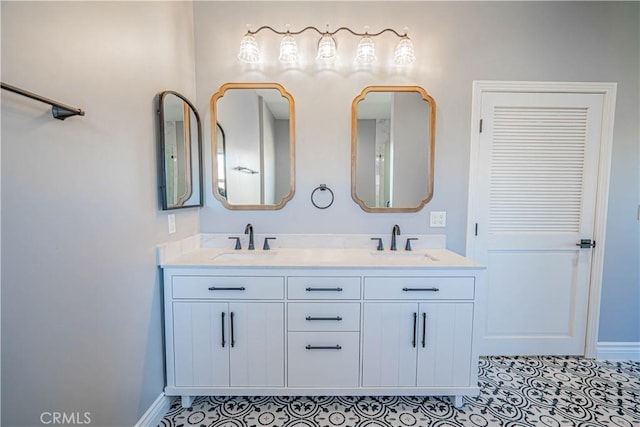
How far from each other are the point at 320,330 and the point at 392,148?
1348mm

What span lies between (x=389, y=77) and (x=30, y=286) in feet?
7.17

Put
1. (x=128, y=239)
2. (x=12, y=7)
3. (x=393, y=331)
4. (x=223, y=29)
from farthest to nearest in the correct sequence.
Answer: (x=223, y=29)
(x=393, y=331)
(x=128, y=239)
(x=12, y=7)

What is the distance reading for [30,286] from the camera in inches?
33.4

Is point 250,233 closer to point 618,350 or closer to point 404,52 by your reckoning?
point 404,52

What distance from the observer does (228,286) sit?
59.1 inches

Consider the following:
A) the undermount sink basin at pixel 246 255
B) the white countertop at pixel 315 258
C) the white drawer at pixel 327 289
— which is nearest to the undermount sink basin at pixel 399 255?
the white countertop at pixel 315 258

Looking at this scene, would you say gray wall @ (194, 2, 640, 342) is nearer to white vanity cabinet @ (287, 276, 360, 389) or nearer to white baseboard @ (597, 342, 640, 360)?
white vanity cabinet @ (287, 276, 360, 389)

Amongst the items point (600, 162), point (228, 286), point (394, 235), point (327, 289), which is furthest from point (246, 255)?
point (600, 162)

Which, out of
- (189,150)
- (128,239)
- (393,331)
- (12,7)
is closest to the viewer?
(12,7)

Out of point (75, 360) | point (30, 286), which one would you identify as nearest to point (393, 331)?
point (75, 360)

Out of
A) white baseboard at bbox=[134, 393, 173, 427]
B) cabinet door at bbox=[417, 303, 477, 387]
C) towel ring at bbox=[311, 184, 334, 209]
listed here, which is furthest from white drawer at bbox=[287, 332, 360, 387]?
towel ring at bbox=[311, 184, 334, 209]

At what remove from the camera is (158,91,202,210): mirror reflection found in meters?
1.48

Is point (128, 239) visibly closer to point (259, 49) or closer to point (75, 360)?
point (75, 360)

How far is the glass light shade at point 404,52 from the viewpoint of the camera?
1.79 m
